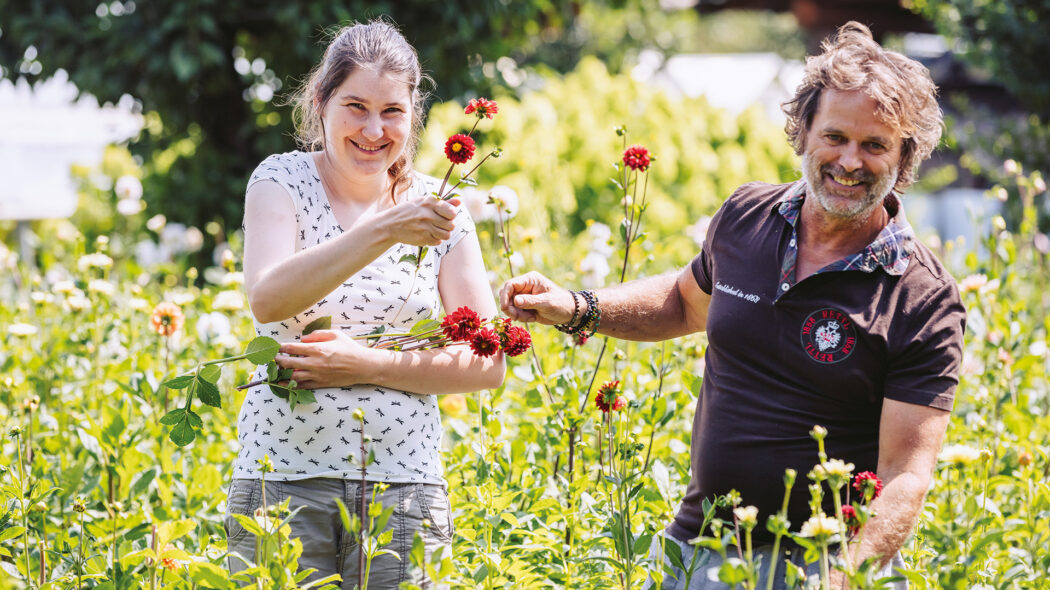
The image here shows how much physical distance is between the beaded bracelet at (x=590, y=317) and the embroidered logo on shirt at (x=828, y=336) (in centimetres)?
51

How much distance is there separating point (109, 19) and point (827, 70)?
14.3ft

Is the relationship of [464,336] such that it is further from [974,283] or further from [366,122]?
[974,283]

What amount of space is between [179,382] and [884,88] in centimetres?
142

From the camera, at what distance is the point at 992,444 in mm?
3084

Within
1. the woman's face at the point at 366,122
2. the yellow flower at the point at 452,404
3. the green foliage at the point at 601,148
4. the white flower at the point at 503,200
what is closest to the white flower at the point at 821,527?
the woman's face at the point at 366,122

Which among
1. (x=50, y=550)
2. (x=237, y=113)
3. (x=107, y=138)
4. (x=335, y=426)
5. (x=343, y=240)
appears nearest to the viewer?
(x=343, y=240)

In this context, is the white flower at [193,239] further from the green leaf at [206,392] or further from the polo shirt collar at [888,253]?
the polo shirt collar at [888,253]

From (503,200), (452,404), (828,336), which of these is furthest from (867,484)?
(452,404)

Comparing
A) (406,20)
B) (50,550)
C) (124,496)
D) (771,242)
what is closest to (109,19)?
(406,20)

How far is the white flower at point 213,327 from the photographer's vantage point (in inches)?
135

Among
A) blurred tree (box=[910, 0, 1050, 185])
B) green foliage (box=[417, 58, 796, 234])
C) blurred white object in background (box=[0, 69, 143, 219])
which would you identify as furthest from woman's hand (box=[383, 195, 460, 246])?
blurred white object in background (box=[0, 69, 143, 219])

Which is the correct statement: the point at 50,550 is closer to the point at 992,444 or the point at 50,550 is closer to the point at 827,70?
the point at 827,70

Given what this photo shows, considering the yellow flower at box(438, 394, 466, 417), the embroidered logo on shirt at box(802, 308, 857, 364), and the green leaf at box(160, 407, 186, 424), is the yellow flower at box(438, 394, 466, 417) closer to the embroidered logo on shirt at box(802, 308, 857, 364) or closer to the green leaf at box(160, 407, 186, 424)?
the green leaf at box(160, 407, 186, 424)

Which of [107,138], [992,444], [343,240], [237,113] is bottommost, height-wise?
[992,444]
